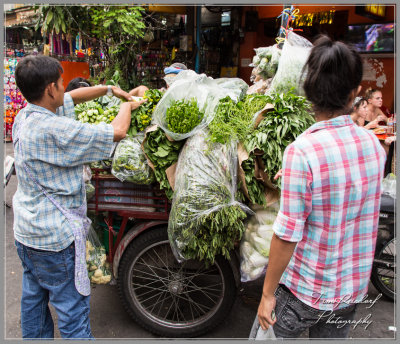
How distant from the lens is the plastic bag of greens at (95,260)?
2.45 metres

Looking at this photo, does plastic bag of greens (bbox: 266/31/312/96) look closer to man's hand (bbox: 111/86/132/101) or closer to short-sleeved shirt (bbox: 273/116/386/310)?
man's hand (bbox: 111/86/132/101)

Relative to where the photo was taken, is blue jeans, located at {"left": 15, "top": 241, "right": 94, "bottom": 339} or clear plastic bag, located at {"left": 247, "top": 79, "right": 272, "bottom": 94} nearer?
blue jeans, located at {"left": 15, "top": 241, "right": 94, "bottom": 339}

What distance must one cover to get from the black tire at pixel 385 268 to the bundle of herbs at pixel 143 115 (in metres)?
2.50

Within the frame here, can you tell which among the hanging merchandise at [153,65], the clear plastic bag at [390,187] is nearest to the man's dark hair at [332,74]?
the clear plastic bag at [390,187]

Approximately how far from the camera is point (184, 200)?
6.98 ft

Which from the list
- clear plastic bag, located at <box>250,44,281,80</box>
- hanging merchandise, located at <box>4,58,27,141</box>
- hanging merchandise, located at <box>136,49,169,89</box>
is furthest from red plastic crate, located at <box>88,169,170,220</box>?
hanging merchandise, located at <box>4,58,27,141</box>

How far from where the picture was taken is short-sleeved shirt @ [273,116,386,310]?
1.35m

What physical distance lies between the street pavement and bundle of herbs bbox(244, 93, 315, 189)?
130 centimetres

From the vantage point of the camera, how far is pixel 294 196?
1352 mm

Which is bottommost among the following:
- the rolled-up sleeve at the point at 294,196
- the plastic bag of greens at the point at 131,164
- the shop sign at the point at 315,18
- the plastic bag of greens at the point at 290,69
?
the plastic bag of greens at the point at 131,164

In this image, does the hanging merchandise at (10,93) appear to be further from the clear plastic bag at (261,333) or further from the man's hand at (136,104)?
the clear plastic bag at (261,333)

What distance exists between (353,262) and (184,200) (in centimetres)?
100

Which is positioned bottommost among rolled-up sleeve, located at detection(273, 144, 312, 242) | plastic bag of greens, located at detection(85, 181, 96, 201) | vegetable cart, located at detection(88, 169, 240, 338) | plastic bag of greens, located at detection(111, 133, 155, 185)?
vegetable cart, located at detection(88, 169, 240, 338)

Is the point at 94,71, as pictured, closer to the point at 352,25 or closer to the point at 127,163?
the point at 127,163
